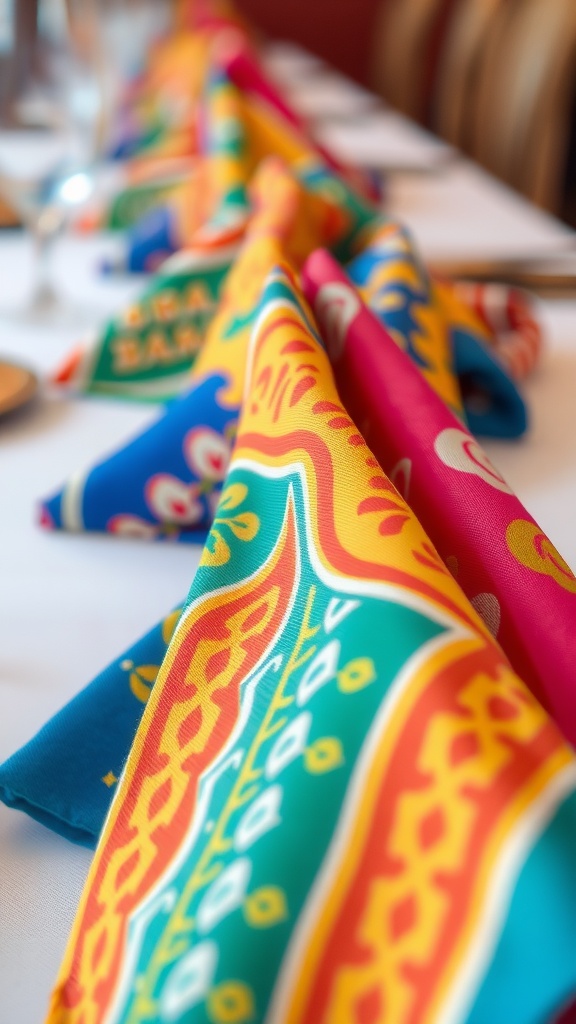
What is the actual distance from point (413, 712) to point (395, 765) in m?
0.01

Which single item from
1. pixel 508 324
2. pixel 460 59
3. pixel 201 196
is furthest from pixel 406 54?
pixel 508 324

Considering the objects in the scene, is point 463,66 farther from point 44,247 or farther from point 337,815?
point 337,815

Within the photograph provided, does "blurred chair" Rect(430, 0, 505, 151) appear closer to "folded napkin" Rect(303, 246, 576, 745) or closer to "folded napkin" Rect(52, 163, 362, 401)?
"folded napkin" Rect(52, 163, 362, 401)

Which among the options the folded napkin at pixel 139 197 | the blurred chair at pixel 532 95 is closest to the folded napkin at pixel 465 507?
the folded napkin at pixel 139 197

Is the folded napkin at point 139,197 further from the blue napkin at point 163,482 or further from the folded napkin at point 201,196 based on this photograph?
the blue napkin at point 163,482

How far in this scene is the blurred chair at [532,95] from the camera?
1.84m

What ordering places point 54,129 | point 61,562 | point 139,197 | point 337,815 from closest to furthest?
point 337,815 → point 61,562 → point 54,129 → point 139,197

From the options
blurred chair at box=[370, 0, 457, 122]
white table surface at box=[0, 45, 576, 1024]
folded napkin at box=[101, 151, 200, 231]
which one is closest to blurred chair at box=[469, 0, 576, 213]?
blurred chair at box=[370, 0, 457, 122]

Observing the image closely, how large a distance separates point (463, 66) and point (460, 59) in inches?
0.9

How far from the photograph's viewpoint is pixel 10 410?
60 centimetres

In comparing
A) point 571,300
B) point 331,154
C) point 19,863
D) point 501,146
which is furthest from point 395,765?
point 501,146

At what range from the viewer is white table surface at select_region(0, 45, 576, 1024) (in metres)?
0.29

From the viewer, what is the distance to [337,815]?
8.4 inches

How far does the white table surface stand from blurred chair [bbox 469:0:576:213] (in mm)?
1179
